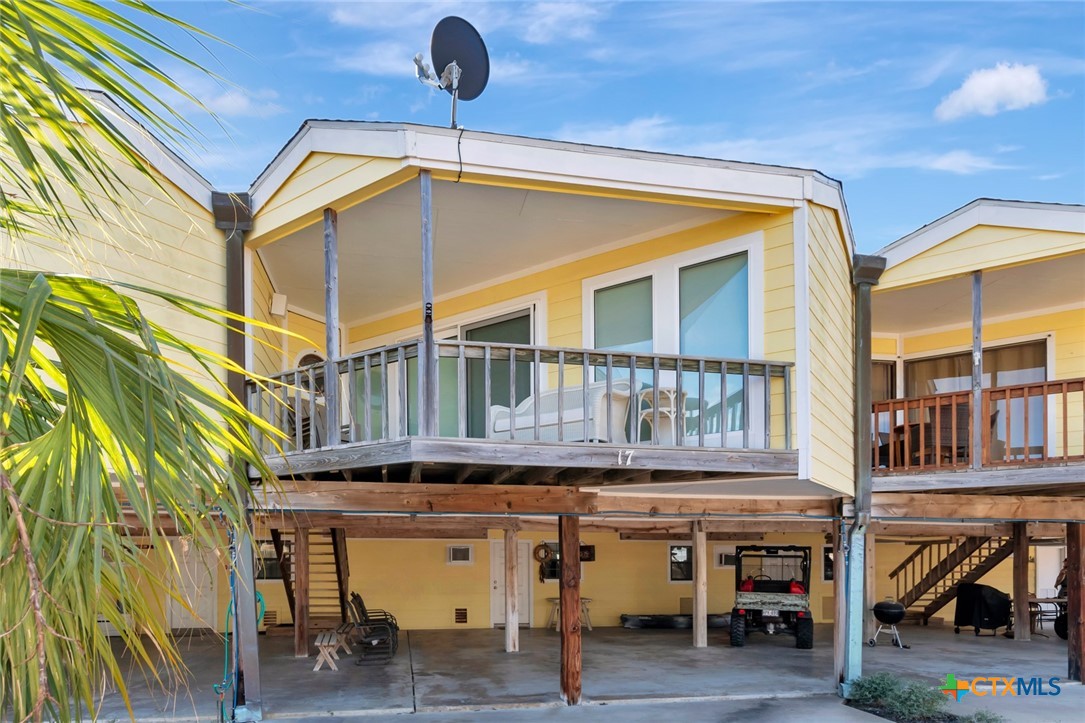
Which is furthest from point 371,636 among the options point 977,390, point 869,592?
point 869,592

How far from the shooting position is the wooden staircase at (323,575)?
14266 millimetres

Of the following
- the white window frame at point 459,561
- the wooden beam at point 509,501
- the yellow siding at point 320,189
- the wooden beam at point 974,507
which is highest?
the yellow siding at point 320,189

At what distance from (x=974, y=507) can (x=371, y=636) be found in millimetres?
7966

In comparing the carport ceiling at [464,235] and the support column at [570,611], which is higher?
the carport ceiling at [464,235]

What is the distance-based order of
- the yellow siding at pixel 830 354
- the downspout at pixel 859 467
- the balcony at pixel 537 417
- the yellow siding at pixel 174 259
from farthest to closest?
1. the downspout at pixel 859 467
2. the yellow siding at pixel 830 354
3. the yellow siding at pixel 174 259
4. the balcony at pixel 537 417

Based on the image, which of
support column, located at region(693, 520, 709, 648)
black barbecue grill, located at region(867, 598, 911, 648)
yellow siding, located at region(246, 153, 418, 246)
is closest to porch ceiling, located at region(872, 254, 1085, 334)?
support column, located at region(693, 520, 709, 648)

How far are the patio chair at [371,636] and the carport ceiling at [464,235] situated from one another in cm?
458

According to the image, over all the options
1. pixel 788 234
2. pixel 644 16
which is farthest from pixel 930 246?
pixel 644 16

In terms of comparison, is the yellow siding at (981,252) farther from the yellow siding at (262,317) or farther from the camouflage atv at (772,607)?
the yellow siding at (262,317)

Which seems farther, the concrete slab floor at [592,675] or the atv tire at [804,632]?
the atv tire at [804,632]

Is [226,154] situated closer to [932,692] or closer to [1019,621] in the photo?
[932,692]

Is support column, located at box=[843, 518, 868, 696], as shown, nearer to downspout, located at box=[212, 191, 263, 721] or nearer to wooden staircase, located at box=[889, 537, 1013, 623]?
downspout, located at box=[212, 191, 263, 721]

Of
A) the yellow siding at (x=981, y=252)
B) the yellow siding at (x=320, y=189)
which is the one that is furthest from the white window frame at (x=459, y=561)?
the yellow siding at (x=981, y=252)

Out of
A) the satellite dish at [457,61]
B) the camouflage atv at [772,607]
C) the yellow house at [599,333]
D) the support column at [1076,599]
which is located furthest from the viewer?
the camouflage atv at [772,607]
